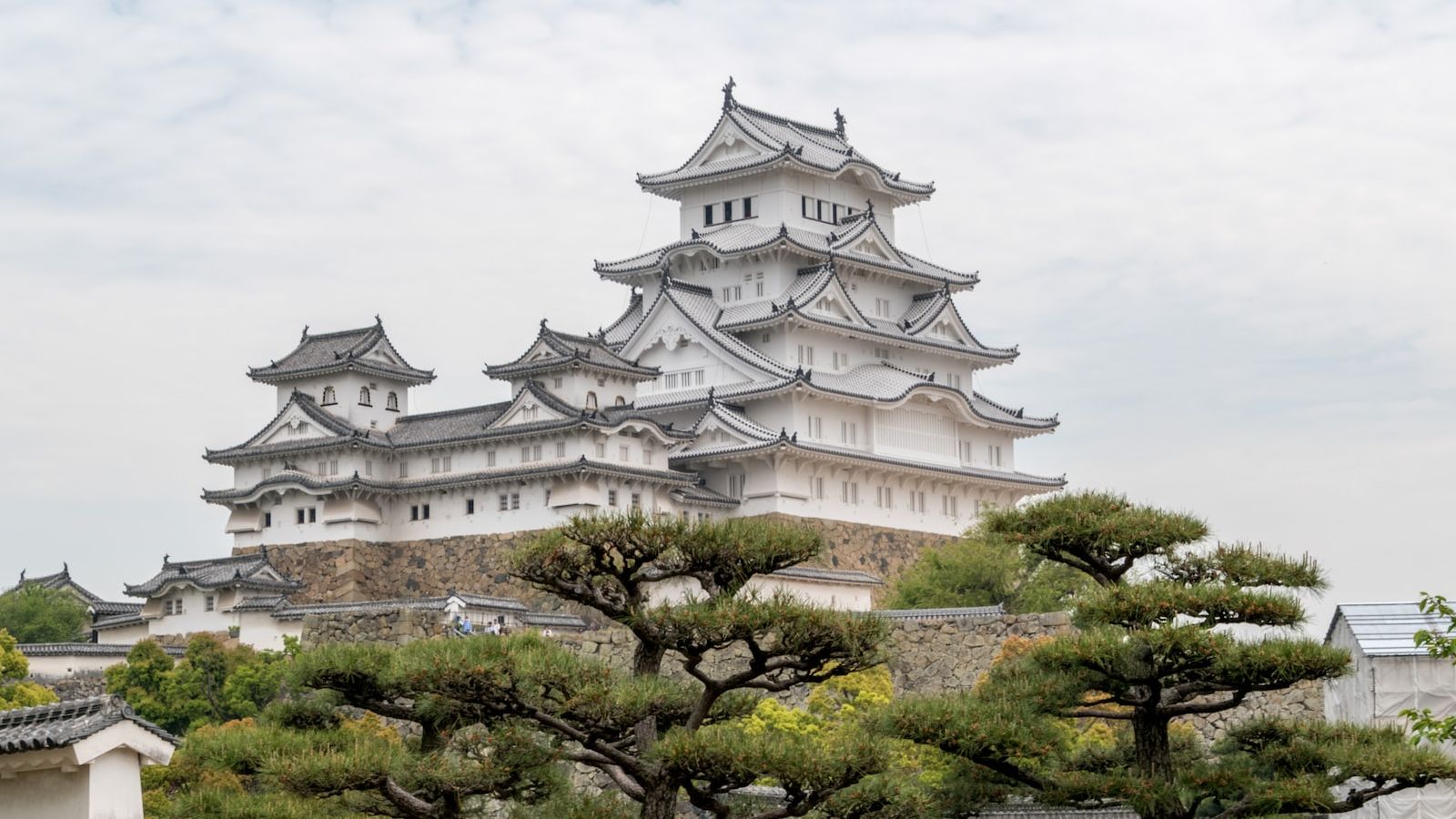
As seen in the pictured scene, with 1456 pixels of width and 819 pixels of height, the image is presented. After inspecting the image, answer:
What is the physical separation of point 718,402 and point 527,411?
6.05 m

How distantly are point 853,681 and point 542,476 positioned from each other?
18.5 meters

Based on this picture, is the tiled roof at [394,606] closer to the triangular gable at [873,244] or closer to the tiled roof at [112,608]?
the tiled roof at [112,608]

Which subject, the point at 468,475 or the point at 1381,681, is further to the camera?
the point at 468,475

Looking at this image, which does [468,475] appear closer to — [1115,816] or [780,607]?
[1115,816]

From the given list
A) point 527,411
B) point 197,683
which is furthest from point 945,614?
point 527,411

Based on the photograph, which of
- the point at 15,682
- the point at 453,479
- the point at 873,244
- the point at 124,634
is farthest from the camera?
the point at 873,244

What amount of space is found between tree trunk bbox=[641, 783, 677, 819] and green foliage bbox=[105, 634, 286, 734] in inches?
820

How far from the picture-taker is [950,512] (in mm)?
59125

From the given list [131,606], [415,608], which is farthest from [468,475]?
[415,608]

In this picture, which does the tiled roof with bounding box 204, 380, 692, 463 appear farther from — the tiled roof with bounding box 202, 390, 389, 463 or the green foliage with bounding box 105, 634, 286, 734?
the green foliage with bounding box 105, 634, 286, 734

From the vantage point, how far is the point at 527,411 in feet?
169

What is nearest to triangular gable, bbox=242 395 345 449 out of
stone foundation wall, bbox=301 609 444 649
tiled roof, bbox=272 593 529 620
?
tiled roof, bbox=272 593 529 620

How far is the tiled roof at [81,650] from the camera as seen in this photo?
4222 centimetres

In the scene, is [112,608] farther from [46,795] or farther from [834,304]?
[46,795]
